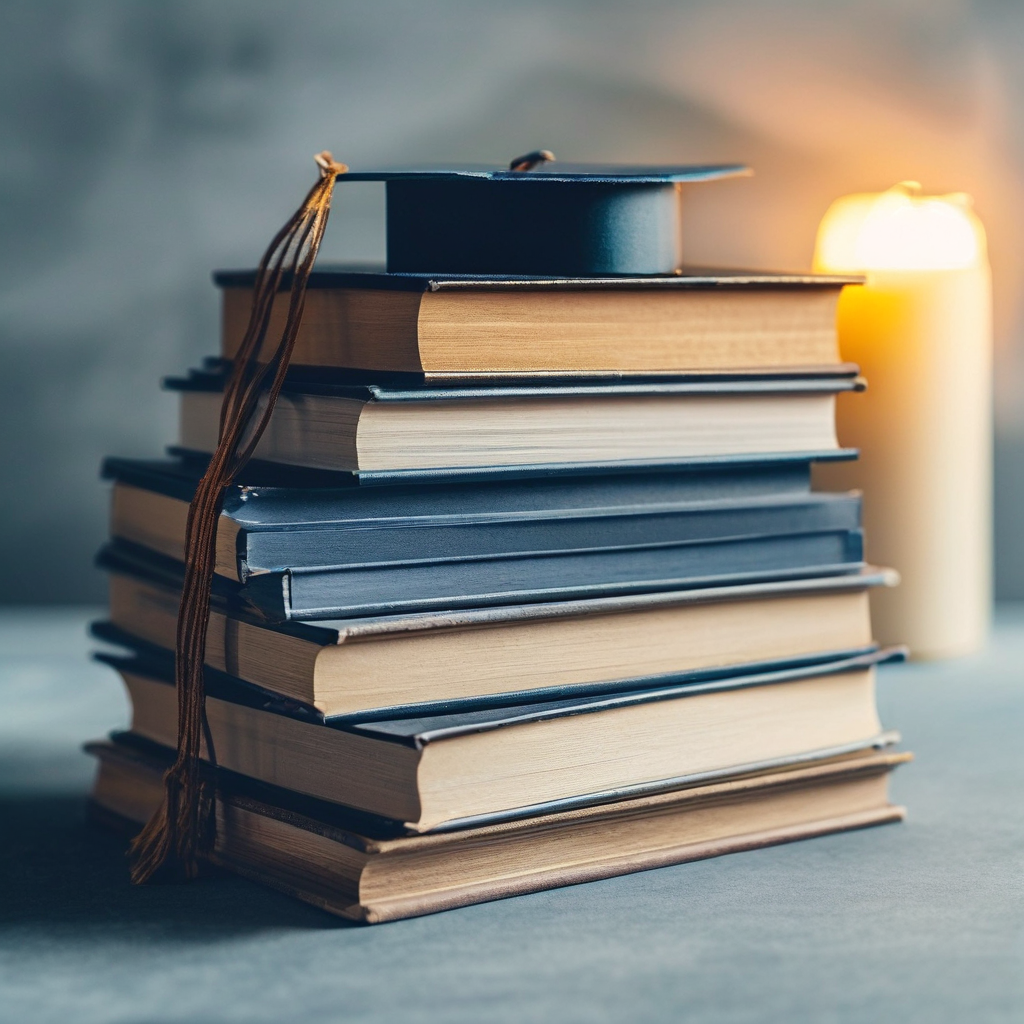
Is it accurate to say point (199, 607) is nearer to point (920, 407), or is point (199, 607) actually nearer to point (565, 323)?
point (565, 323)

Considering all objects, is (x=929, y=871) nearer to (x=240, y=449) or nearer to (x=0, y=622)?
(x=240, y=449)

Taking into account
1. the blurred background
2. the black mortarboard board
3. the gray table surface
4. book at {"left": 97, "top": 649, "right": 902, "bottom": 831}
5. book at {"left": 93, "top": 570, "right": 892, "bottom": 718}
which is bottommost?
the gray table surface

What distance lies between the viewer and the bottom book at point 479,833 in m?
0.85

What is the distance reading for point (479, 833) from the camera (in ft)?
2.84

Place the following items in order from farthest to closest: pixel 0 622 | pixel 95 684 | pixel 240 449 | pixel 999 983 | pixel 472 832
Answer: pixel 0 622, pixel 95 684, pixel 240 449, pixel 472 832, pixel 999 983

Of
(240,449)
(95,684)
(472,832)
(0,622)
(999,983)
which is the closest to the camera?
(999,983)

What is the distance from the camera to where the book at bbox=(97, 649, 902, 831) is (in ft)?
2.80

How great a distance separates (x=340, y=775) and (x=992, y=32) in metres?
1.36

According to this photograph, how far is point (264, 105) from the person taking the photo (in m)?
1.86

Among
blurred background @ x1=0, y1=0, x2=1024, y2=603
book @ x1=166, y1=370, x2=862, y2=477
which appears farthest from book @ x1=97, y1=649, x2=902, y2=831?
blurred background @ x1=0, y1=0, x2=1024, y2=603

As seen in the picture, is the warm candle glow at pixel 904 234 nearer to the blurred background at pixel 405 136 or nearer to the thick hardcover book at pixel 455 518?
the blurred background at pixel 405 136

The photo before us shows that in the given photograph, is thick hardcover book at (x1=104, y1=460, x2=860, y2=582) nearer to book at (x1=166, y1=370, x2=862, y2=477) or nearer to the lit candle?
book at (x1=166, y1=370, x2=862, y2=477)

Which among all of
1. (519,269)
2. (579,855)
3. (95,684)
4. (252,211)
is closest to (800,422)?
(519,269)

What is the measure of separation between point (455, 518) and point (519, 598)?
6cm
